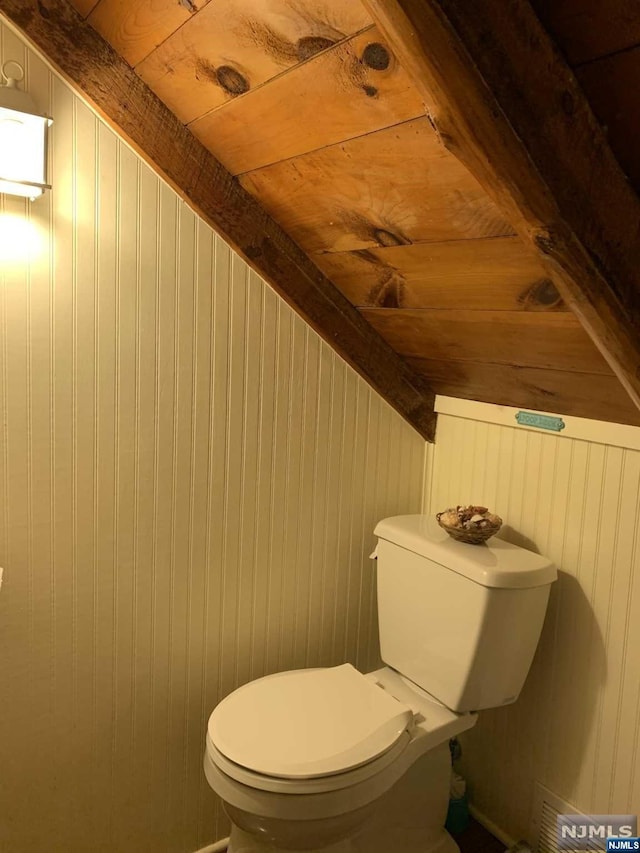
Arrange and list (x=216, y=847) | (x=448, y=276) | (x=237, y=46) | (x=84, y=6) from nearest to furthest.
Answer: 1. (x=237, y=46)
2. (x=84, y=6)
3. (x=448, y=276)
4. (x=216, y=847)

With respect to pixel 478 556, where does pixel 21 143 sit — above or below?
above

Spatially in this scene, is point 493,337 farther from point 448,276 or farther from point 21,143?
point 21,143

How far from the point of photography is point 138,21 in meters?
1.28

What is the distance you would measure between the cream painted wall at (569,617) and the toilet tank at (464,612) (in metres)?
0.11

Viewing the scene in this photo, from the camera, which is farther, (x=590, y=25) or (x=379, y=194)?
(x=379, y=194)

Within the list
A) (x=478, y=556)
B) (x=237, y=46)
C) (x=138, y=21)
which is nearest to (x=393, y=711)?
(x=478, y=556)

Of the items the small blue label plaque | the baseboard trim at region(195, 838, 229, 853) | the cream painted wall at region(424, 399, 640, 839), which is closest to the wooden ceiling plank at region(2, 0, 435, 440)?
the cream painted wall at region(424, 399, 640, 839)

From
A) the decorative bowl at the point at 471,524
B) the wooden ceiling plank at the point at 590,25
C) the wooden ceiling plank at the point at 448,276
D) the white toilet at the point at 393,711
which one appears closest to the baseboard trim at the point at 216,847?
the white toilet at the point at 393,711

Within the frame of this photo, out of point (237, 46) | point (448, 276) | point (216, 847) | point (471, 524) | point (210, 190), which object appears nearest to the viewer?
point (237, 46)

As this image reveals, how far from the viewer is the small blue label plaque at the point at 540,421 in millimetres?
1696

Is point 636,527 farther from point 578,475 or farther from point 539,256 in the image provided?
point 539,256

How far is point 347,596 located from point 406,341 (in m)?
0.79

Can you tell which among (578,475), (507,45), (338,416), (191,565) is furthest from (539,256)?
(191,565)

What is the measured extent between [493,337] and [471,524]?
0.47m
